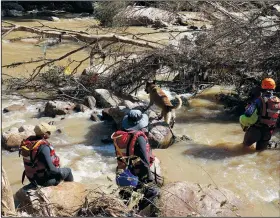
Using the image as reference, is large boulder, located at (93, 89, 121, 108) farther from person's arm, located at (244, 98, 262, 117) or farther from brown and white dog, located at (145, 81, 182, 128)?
person's arm, located at (244, 98, 262, 117)

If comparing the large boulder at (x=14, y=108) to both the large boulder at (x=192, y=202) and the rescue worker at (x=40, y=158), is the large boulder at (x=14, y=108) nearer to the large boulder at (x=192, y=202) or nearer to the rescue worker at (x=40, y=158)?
the rescue worker at (x=40, y=158)

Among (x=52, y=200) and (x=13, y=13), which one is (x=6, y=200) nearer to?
(x=52, y=200)

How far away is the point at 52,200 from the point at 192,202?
178 cm

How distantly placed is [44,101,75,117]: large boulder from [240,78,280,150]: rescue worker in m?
4.44

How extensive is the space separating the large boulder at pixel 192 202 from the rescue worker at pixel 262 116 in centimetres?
217

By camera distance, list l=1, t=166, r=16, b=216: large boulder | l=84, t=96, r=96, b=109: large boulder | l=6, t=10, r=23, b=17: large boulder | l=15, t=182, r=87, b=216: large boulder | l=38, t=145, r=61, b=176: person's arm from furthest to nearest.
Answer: l=6, t=10, r=23, b=17: large boulder, l=84, t=96, r=96, b=109: large boulder, l=38, t=145, r=61, b=176: person's arm, l=15, t=182, r=87, b=216: large boulder, l=1, t=166, r=16, b=216: large boulder

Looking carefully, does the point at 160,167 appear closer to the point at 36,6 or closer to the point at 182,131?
the point at 182,131

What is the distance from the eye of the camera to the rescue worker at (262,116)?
7082 millimetres

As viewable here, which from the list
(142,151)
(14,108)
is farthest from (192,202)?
(14,108)

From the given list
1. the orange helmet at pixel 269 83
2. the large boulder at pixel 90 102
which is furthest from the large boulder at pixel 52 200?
the large boulder at pixel 90 102

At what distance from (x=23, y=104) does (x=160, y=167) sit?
5066 millimetres

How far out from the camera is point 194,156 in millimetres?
7680

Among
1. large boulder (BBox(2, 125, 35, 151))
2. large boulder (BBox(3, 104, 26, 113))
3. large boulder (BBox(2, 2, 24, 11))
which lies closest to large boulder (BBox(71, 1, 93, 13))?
large boulder (BBox(2, 2, 24, 11))

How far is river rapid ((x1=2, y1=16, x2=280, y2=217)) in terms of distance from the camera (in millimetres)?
6625
